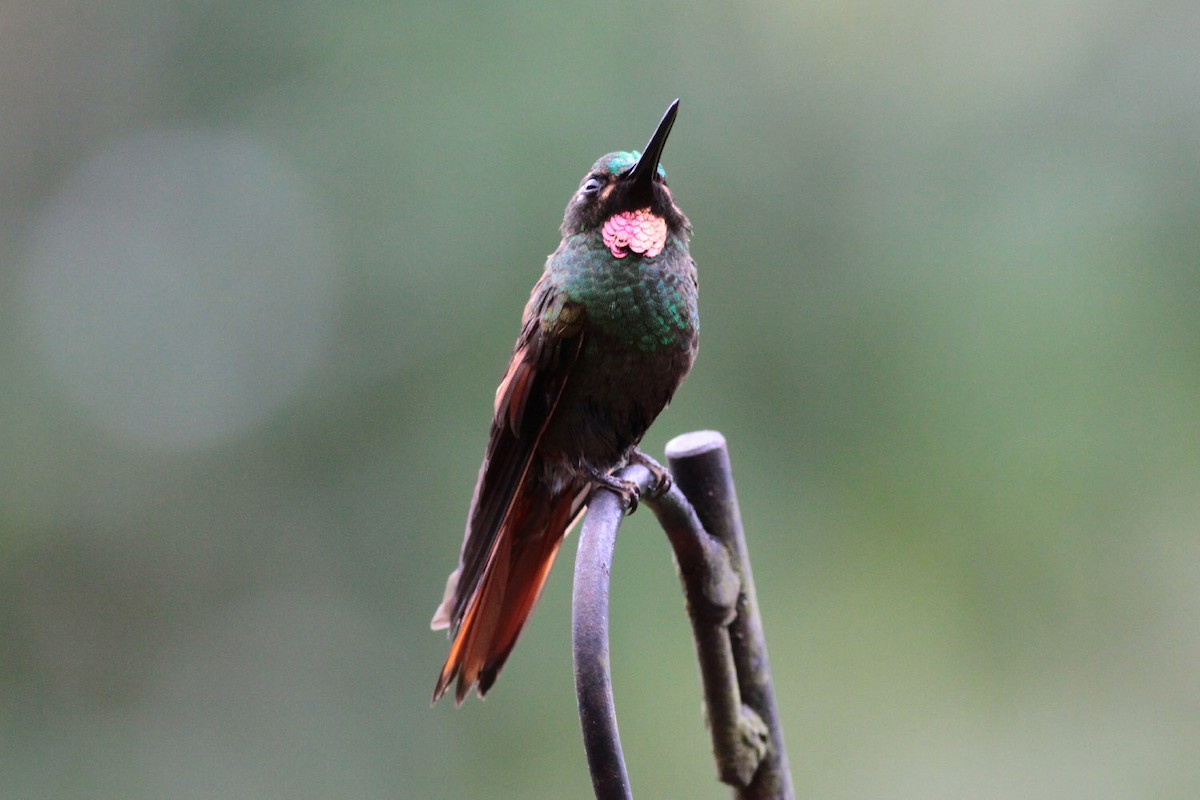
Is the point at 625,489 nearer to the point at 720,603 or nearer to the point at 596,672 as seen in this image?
the point at 720,603

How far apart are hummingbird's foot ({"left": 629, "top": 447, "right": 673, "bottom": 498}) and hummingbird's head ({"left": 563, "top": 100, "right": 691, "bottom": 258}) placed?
11.6 inches

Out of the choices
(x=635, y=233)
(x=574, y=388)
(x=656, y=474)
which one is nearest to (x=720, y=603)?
(x=656, y=474)

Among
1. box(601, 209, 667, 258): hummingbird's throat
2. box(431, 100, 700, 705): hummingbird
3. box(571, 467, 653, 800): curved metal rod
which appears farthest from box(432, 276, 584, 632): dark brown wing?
box(571, 467, 653, 800): curved metal rod

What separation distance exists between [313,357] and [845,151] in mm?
1758

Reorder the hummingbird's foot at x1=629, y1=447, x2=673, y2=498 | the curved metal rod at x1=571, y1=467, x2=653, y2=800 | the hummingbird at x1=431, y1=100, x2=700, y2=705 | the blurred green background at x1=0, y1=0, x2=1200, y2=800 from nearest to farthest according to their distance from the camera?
the curved metal rod at x1=571, y1=467, x2=653, y2=800, the hummingbird's foot at x1=629, y1=447, x2=673, y2=498, the hummingbird at x1=431, y1=100, x2=700, y2=705, the blurred green background at x1=0, y1=0, x2=1200, y2=800

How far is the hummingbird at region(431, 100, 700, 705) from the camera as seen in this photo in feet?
4.94

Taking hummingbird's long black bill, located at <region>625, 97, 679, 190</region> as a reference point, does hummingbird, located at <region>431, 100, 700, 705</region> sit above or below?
below

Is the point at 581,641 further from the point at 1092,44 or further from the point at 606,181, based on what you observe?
the point at 1092,44

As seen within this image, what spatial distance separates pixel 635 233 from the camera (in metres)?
1.59

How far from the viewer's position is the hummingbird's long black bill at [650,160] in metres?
1.40

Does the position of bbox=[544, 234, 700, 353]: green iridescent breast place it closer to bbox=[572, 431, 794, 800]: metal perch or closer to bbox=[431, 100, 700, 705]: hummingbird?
bbox=[431, 100, 700, 705]: hummingbird

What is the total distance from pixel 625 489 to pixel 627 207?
453mm

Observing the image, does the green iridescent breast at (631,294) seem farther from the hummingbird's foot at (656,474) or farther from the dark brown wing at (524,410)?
the hummingbird's foot at (656,474)

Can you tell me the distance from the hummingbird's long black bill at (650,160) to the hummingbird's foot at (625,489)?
0.42 meters
